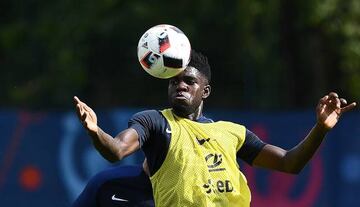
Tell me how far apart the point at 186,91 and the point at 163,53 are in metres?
0.30

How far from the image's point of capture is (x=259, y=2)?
19.6 meters

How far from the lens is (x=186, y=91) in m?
7.09

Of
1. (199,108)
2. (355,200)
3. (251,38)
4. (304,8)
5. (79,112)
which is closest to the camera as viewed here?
(79,112)

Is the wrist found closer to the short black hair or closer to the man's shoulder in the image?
the short black hair

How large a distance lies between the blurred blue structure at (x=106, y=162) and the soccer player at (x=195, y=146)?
21.6ft

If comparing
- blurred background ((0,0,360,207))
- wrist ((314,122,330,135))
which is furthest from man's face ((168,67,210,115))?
blurred background ((0,0,360,207))

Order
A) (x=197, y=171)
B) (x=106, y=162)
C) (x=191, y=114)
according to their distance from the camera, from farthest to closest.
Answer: (x=106, y=162), (x=191, y=114), (x=197, y=171)

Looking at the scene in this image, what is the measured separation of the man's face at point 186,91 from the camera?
23.1 feet

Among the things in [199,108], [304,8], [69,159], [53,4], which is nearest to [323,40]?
[304,8]

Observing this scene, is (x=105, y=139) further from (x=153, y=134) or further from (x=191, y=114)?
(x=191, y=114)

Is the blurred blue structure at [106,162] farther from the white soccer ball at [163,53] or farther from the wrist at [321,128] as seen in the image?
the white soccer ball at [163,53]

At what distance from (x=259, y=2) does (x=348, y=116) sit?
621cm

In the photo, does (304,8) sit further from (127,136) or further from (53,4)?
(127,136)

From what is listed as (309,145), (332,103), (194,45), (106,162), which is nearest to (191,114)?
(309,145)
